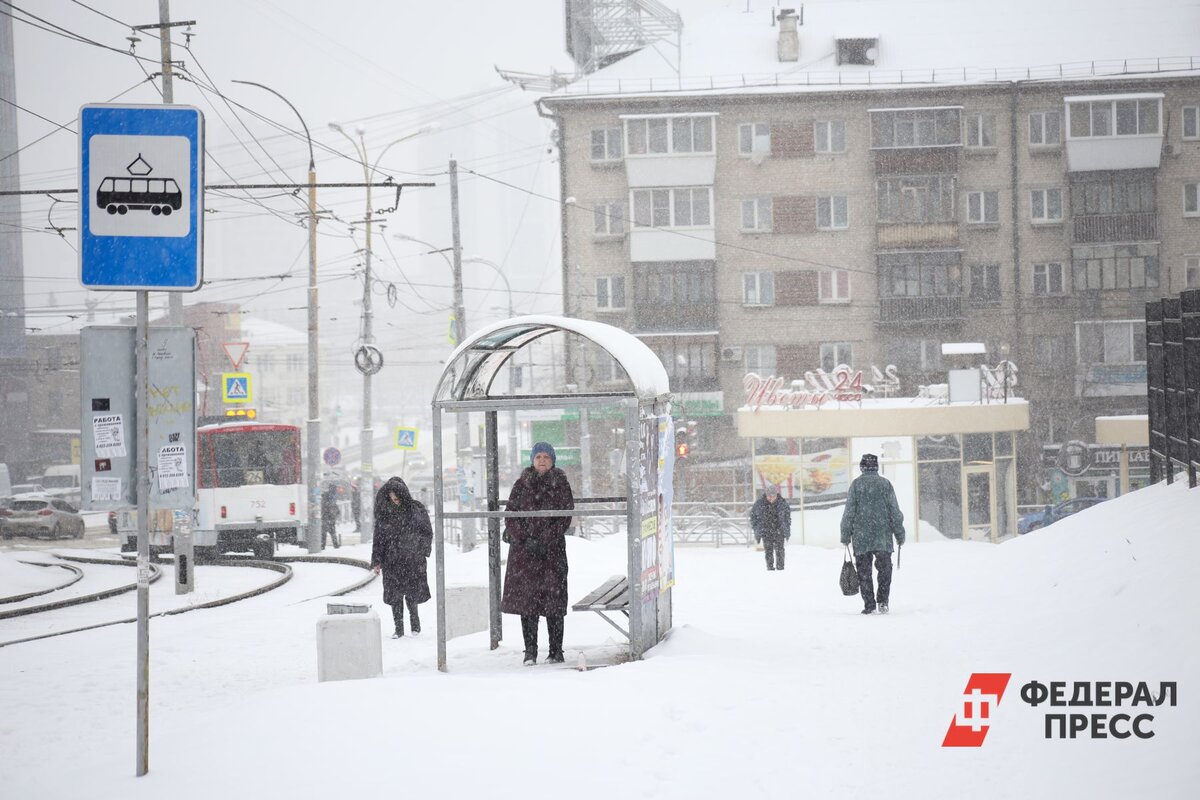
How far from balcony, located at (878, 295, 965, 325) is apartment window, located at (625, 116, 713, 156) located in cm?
915

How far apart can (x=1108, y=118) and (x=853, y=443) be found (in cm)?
2217

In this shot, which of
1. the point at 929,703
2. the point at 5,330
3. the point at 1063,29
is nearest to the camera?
the point at 929,703

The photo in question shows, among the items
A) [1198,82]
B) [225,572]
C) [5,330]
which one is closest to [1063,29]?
[1198,82]

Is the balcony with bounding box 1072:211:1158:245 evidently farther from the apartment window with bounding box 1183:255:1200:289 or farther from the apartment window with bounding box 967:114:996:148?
the apartment window with bounding box 967:114:996:148

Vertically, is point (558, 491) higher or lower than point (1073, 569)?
Answer: higher

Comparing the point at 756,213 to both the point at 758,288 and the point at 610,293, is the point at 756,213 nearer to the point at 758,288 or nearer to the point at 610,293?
the point at 758,288

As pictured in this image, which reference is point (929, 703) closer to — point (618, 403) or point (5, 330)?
point (618, 403)

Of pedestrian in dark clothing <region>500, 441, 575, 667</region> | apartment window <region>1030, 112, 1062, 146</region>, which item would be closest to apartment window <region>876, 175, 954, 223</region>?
apartment window <region>1030, 112, 1062, 146</region>

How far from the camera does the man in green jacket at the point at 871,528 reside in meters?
11.9

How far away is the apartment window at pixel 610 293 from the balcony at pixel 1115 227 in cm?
1751

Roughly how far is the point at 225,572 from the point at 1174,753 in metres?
22.2

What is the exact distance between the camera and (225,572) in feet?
82.2

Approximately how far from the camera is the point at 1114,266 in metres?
45.5

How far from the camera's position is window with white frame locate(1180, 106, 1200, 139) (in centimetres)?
4553
